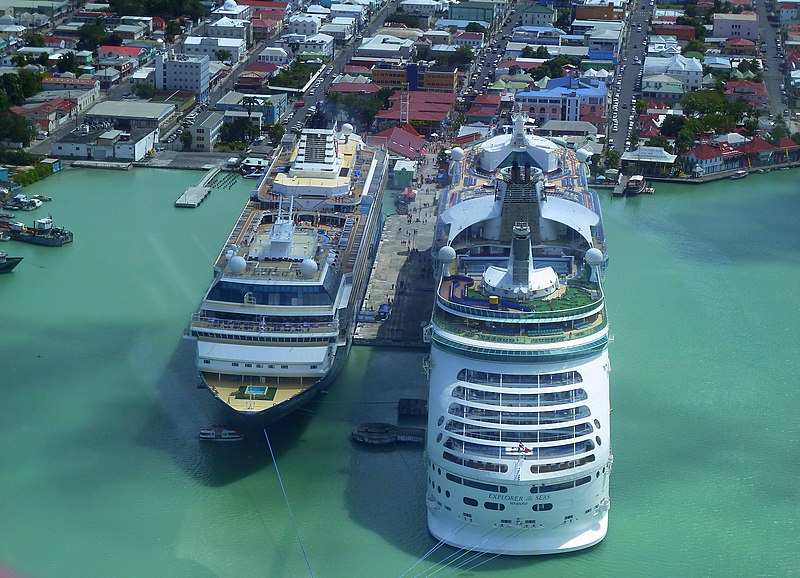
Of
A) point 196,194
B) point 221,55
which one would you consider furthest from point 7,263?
point 221,55

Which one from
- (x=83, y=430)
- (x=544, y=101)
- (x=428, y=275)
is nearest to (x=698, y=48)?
(x=544, y=101)

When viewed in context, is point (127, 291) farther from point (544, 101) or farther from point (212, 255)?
point (544, 101)

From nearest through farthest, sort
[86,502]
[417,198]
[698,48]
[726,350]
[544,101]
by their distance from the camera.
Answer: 1. [86,502]
2. [726,350]
3. [417,198]
4. [544,101]
5. [698,48]

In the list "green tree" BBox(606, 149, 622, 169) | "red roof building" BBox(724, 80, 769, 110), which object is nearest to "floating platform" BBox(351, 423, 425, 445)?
"green tree" BBox(606, 149, 622, 169)

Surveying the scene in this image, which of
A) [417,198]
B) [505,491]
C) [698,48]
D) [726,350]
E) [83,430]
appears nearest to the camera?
[505,491]

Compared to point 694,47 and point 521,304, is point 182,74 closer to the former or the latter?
point 694,47

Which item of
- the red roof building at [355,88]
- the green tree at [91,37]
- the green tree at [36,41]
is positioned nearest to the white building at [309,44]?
the red roof building at [355,88]

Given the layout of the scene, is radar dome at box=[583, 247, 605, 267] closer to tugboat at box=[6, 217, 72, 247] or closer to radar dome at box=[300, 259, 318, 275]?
radar dome at box=[300, 259, 318, 275]
